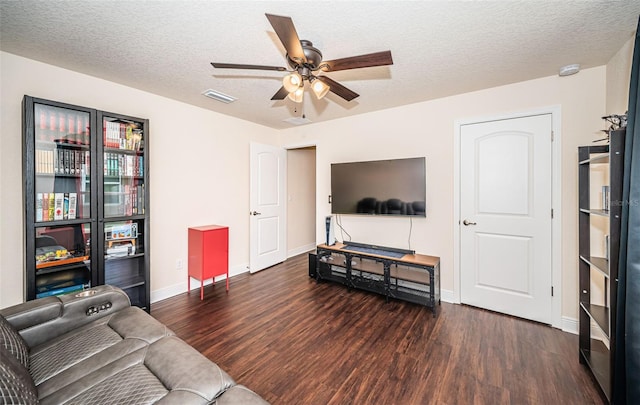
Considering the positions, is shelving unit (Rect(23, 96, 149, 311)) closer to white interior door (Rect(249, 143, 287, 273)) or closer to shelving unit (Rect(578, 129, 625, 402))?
white interior door (Rect(249, 143, 287, 273))

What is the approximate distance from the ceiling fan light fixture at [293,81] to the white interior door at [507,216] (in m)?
2.10

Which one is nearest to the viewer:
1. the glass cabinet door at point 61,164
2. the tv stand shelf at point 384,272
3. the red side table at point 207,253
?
the glass cabinet door at point 61,164

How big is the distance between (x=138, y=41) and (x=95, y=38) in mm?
303

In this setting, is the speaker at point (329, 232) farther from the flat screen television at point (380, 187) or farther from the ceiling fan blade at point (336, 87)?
the ceiling fan blade at point (336, 87)

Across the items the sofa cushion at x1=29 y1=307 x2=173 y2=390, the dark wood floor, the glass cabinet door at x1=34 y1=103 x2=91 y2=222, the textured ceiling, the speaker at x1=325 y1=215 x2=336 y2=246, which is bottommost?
the dark wood floor

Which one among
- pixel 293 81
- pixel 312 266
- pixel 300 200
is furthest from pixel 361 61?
pixel 300 200

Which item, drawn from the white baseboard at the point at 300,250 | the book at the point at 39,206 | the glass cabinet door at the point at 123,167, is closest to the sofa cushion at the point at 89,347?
the book at the point at 39,206

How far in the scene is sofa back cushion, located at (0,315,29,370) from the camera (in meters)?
1.11

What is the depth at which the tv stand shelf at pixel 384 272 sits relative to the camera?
2797 millimetres

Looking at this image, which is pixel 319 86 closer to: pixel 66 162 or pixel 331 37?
pixel 331 37

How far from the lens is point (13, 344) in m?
1.16

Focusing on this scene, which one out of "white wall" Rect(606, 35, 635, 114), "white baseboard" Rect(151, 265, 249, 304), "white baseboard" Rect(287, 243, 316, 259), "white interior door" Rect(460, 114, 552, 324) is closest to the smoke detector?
"white wall" Rect(606, 35, 635, 114)

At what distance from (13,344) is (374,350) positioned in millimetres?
2157

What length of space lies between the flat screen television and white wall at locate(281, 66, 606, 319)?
22 cm
